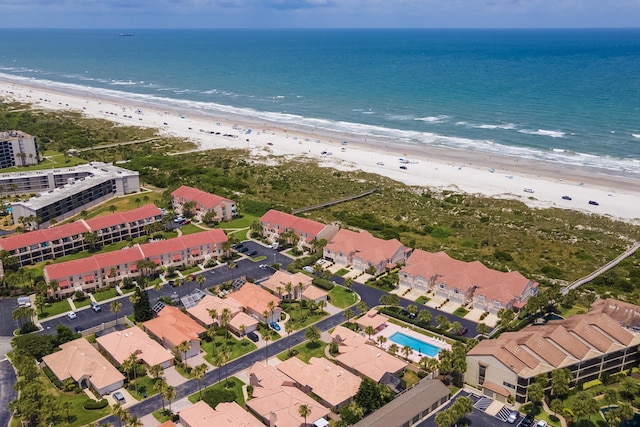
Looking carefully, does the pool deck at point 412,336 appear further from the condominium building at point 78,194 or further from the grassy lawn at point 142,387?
the condominium building at point 78,194

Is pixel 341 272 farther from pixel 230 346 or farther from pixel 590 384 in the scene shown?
pixel 590 384

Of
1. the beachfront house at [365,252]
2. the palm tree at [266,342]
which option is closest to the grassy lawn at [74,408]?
the palm tree at [266,342]

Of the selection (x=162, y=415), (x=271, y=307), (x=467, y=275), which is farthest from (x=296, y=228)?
(x=162, y=415)

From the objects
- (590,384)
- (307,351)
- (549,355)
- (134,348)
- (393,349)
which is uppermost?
(549,355)

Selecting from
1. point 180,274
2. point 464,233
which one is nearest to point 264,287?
point 180,274

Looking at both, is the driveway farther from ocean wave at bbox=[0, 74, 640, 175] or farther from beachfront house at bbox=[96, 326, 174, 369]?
ocean wave at bbox=[0, 74, 640, 175]

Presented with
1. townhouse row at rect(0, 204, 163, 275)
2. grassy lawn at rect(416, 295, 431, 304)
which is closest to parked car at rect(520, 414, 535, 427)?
grassy lawn at rect(416, 295, 431, 304)

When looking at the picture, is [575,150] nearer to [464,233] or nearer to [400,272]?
[464,233]
